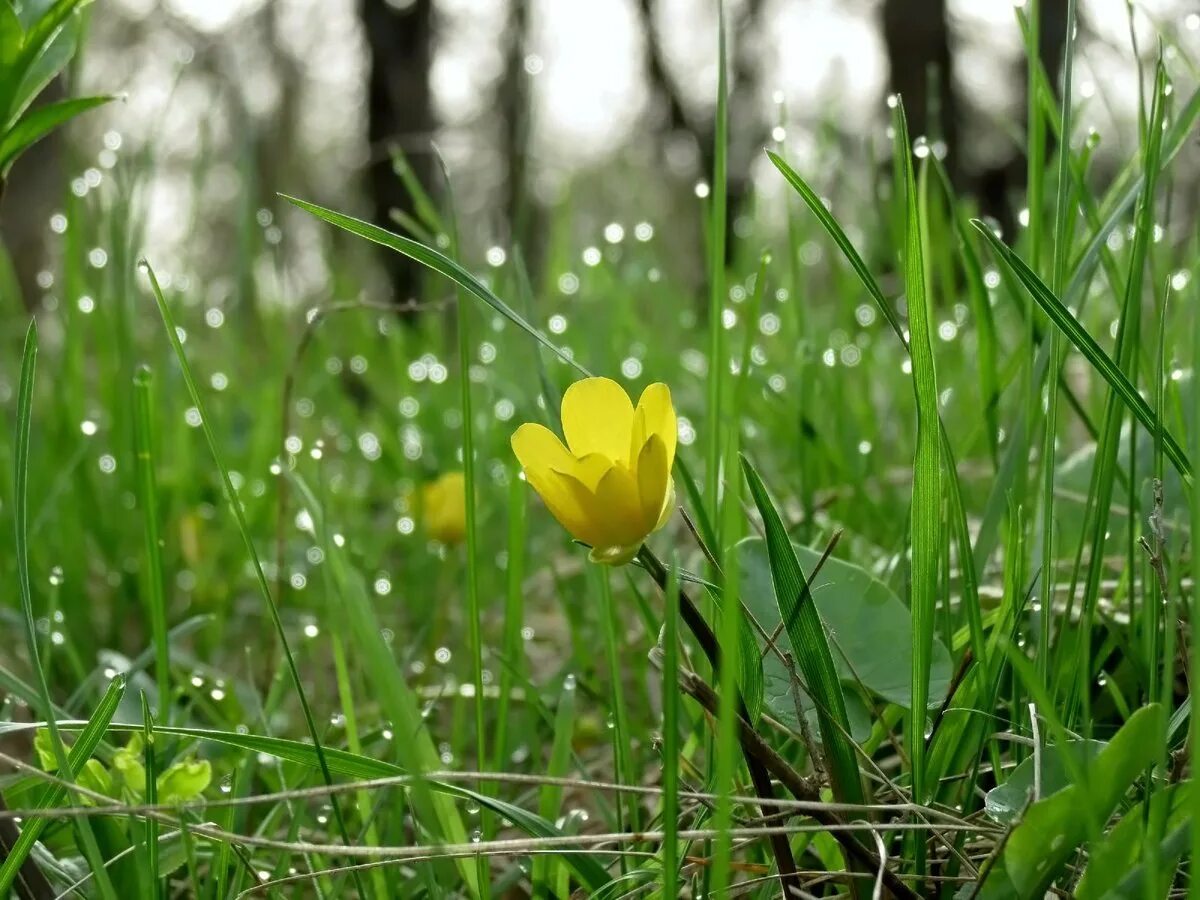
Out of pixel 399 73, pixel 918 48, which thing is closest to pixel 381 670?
pixel 399 73

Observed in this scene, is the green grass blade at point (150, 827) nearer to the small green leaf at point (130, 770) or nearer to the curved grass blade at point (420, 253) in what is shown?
the small green leaf at point (130, 770)

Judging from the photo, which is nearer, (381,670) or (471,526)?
(381,670)

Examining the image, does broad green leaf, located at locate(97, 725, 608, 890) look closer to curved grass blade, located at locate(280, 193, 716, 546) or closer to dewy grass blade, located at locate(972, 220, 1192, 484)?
curved grass blade, located at locate(280, 193, 716, 546)

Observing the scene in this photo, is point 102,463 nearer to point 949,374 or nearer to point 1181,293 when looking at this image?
point 949,374

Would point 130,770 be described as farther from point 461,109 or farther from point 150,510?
point 461,109

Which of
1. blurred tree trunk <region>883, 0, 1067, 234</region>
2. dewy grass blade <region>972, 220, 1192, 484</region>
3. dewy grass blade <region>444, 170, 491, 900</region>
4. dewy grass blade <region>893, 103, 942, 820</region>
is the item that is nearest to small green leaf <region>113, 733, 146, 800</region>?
dewy grass blade <region>444, 170, 491, 900</region>
